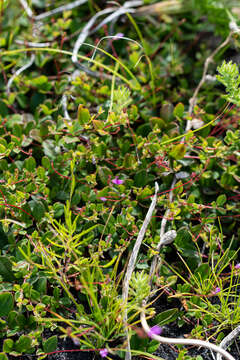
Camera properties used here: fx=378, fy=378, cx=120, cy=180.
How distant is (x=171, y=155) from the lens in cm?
162

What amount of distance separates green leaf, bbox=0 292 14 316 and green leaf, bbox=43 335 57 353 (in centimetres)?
16

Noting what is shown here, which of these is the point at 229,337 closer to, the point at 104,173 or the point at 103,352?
the point at 103,352

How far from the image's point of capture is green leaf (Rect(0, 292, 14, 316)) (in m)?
1.25

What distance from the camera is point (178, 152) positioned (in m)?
1.59

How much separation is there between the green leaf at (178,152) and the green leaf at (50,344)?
847 millimetres

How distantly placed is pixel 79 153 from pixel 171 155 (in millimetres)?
393

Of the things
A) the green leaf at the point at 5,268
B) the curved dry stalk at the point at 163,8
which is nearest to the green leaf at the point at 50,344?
the green leaf at the point at 5,268

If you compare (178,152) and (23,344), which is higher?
(178,152)

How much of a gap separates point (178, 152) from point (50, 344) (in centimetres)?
88

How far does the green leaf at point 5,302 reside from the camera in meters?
1.25

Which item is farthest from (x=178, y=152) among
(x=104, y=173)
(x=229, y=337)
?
(x=229, y=337)

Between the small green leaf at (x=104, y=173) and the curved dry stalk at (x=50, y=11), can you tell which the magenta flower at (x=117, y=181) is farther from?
the curved dry stalk at (x=50, y=11)

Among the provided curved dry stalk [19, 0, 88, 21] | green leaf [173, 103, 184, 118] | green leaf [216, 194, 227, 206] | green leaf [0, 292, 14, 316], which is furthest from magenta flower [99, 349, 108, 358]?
curved dry stalk [19, 0, 88, 21]

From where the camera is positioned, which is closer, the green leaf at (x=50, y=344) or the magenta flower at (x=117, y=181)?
the green leaf at (x=50, y=344)
